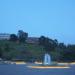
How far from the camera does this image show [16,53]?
10038 centimetres

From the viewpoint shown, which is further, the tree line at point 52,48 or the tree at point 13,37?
the tree at point 13,37

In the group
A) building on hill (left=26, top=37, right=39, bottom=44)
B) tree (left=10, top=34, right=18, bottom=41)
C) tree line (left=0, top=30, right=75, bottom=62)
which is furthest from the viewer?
building on hill (left=26, top=37, right=39, bottom=44)

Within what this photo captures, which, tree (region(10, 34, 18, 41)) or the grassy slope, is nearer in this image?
the grassy slope

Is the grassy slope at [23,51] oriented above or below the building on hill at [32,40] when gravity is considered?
below

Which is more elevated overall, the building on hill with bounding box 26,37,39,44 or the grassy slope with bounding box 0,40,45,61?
the building on hill with bounding box 26,37,39,44

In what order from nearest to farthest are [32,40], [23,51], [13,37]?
[23,51] < [13,37] < [32,40]

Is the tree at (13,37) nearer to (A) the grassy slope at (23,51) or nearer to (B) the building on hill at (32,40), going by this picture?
(B) the building on hill at (32,40)

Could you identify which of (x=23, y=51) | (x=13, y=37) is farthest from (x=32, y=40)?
(x=23, y=51)

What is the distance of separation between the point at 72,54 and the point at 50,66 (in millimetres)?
36699

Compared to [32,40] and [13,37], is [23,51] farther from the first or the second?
[32,40]

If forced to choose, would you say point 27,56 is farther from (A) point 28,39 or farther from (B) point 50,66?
(B) point 50,66

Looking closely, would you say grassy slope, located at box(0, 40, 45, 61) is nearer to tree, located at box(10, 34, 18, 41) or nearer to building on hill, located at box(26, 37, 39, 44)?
tree, located at box(10, 34, 18, 41)

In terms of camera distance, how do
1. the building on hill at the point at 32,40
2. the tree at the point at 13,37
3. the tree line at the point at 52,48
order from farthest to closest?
the building on hill at the point at 32,40 < the tree at the point at 13,37 < the tree line at the point at 52,48

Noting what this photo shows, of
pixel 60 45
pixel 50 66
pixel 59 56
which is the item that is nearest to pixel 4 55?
pixel 59 56
